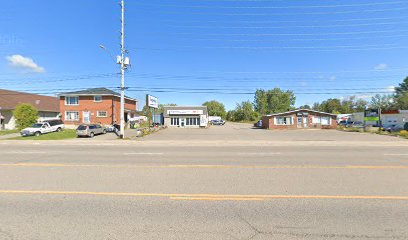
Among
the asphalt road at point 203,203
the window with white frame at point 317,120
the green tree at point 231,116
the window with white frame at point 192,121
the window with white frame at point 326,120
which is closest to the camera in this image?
the asphalt road at point 203,203

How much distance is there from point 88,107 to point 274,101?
8452 cm

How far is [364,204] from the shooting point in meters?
4.78

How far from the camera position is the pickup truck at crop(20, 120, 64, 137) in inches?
1062

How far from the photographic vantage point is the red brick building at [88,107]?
41.8 m

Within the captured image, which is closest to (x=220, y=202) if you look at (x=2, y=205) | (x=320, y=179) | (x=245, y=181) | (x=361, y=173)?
(x=245, y=181)

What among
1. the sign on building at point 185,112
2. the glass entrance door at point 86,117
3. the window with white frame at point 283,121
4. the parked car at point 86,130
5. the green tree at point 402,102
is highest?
the green tree at point 402,102

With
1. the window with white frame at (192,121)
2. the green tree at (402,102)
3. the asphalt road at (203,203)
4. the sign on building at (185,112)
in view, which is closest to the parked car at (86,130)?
the asphalt road at (203,203)

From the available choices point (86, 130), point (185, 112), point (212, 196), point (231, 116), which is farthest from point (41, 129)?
point (231, 116)

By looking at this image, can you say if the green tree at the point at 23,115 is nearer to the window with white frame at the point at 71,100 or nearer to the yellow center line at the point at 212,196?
the window with white frame at the point at 71,100

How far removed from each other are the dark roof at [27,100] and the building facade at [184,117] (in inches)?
910

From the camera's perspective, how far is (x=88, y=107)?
4197 centimetres

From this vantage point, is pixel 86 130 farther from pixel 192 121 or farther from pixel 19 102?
pixel 192 121

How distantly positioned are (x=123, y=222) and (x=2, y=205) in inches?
112

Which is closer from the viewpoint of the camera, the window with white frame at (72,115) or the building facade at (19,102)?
the building facade at (19,102)
